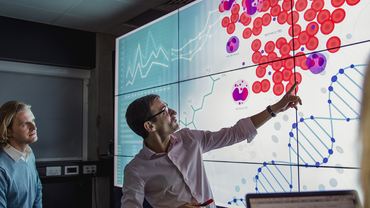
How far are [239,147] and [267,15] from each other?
36.3 inches

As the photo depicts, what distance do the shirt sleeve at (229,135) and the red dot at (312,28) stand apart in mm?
637

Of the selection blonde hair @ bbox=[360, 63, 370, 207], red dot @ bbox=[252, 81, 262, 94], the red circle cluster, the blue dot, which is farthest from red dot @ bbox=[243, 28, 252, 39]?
blonde hair @ bbox=[360, 63, 370, 207]

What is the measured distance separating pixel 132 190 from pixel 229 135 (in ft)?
2.02

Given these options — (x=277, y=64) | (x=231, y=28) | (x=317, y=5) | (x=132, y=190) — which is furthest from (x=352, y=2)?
(x=132, y=190)

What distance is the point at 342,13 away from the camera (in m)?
1.68

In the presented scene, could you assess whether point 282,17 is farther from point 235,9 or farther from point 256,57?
point 235,9

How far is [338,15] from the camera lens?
67.1 inches

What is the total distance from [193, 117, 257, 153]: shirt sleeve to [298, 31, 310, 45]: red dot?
587mm

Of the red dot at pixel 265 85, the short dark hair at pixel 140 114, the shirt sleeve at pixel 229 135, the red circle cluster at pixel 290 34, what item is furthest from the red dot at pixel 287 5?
the short dark hair at pixel 140 114

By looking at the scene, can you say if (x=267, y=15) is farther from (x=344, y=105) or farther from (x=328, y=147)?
(x=328, y=147)

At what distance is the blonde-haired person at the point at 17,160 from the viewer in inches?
77.0

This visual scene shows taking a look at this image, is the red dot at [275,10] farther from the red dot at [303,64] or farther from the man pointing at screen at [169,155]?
the man pointing at screen at [169,155]

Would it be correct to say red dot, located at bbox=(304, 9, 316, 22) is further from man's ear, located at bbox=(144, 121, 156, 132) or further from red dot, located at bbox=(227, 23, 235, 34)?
man's ear, located at bbox=(144, 121, 156, 132)

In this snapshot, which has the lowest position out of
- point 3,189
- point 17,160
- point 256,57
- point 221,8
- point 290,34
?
point 3,189
